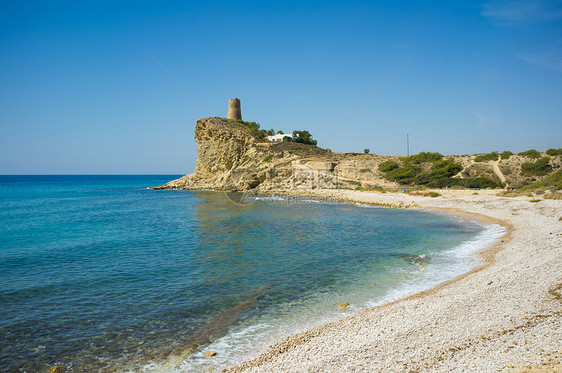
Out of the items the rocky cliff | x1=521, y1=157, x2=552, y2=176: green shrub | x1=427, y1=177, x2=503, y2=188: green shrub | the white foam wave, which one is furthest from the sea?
x1=521, y1=157, x2=552, y2=176: green shrub

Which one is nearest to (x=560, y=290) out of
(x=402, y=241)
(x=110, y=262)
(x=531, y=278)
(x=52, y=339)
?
(x=531, y=278)

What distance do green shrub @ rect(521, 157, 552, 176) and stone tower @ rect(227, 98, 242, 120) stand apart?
199ft

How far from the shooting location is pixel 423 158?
5991 cm

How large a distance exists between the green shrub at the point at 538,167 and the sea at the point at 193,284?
35070mm

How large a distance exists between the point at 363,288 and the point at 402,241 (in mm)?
8379

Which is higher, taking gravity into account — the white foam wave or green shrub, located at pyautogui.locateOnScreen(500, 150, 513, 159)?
green shrub, located at pyautogui.locateOnScreen(500, 150, 513, 159)

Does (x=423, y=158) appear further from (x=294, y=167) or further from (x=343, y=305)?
(x=343, y=305)

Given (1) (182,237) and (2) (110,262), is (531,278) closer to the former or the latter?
(2) (110,262)

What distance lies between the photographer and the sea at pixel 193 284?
730 centimetres

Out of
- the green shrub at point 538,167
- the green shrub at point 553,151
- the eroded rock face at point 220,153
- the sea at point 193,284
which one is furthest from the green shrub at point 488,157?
the eroded rock face at point 220,153

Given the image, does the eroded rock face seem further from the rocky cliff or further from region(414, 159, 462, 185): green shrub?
region(414, 159, 462, 185): green shrub

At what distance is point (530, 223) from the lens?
63.9ft

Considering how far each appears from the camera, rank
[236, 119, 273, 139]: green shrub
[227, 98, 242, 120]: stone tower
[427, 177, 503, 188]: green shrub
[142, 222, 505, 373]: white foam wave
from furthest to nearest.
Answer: [227, 98, 242, 120]: stone tower
[236, 119, 273, 139]: green shrub
[427, 177, 503, 188]: green shrub
[142, 222, 505, 373]: white foam wave

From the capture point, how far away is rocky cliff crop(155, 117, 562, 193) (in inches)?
2037
